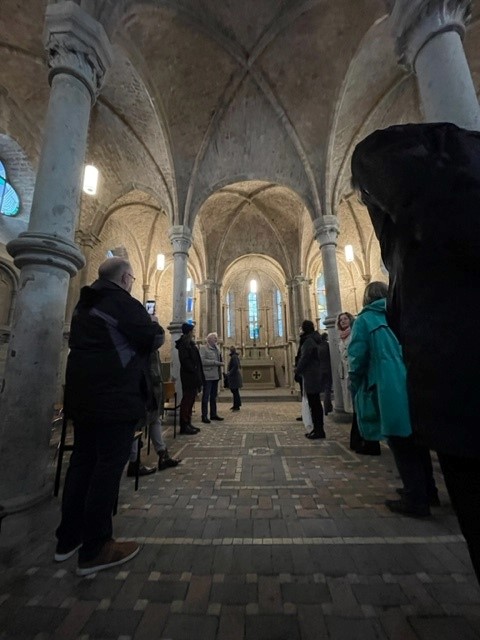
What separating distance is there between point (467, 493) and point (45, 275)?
2.91m

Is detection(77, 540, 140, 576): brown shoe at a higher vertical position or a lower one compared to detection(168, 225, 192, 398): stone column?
lower

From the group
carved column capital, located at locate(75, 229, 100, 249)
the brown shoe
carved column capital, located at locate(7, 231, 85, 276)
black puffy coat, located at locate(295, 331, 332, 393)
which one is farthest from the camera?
carved column capital, located at locate(75, 229, 100, 249)

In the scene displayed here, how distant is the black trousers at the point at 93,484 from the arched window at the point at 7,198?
33.8 feet

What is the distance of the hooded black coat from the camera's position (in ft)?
2.35

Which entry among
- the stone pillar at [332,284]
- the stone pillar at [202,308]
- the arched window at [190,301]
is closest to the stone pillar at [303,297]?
the stone pillar at [202,308]

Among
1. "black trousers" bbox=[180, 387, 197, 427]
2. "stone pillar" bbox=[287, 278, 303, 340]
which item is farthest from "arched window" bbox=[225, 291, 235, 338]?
"black trousers" bbox=[180, 387, 197, 427]

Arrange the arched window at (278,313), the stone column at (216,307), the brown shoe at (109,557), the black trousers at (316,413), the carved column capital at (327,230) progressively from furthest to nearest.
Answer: the arched window at (278,313) < the stone column at (216,307) < the carved column capital at (327,230) < the black trousers at (316,413) < the brown shoe at (109,557)

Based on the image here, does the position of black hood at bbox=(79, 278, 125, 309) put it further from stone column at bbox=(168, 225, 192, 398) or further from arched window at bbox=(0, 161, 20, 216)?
arched window at bbox=(0, 161, 20, 216)

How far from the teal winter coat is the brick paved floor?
2.21 ft

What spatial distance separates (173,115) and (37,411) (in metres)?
8.26

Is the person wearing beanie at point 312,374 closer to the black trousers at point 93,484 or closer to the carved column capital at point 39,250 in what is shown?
the black trousers at point 93,484

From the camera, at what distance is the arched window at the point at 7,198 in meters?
8.58

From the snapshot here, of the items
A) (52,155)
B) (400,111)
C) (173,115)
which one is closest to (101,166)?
(173,115)

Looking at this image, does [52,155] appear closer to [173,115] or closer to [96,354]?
[96,354]
